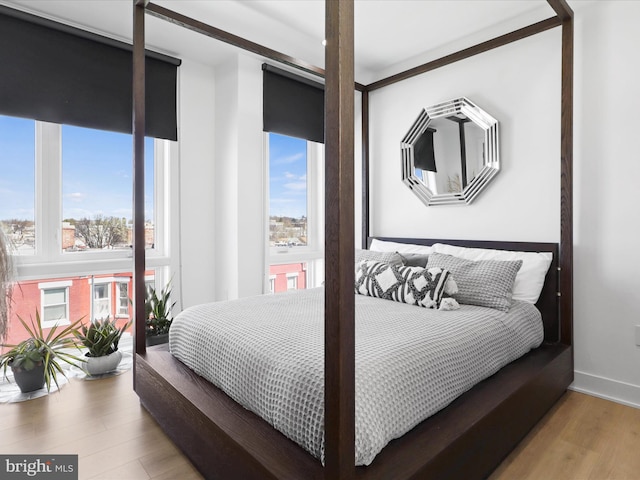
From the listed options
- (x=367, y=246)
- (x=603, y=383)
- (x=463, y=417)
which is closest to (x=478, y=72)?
(x=367, y=246)

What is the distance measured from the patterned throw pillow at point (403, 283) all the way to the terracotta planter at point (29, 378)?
2.02 meters

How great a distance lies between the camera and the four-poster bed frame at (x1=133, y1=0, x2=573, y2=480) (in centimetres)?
107

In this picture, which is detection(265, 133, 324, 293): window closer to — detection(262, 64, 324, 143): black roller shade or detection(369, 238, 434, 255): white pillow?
detection(262, 64, 324, 143): black roller shade

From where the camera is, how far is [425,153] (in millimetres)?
3293

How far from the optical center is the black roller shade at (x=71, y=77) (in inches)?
97.5

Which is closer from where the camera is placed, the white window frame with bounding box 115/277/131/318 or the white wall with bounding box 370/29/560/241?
the white wall with bounding box 370/29/560/241

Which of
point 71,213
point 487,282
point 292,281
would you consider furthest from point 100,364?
point 487,282

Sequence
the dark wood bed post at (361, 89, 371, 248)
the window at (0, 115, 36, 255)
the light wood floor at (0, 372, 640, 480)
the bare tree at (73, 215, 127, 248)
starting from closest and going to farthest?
the light wood floor at (0, 372, 640, 480) → the window at (0, 115, 36, 255) → the bare tree at (73, 215, 127, 248) → the dark wood bed post at (361, 89, 371, 248)

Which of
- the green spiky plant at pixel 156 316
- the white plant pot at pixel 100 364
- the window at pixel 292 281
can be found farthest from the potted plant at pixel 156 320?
the window at pixel 292 281

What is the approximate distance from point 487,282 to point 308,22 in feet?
7.25

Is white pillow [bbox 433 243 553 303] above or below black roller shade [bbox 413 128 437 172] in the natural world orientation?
below

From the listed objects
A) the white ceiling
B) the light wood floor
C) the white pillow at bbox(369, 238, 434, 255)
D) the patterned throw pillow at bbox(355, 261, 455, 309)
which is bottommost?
the light wood floor

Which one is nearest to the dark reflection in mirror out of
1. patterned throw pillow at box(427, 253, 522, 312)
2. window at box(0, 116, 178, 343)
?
patterned throw pillow at box(427, 253, 522, 312)

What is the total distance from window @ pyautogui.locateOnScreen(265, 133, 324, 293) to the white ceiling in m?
0.89
